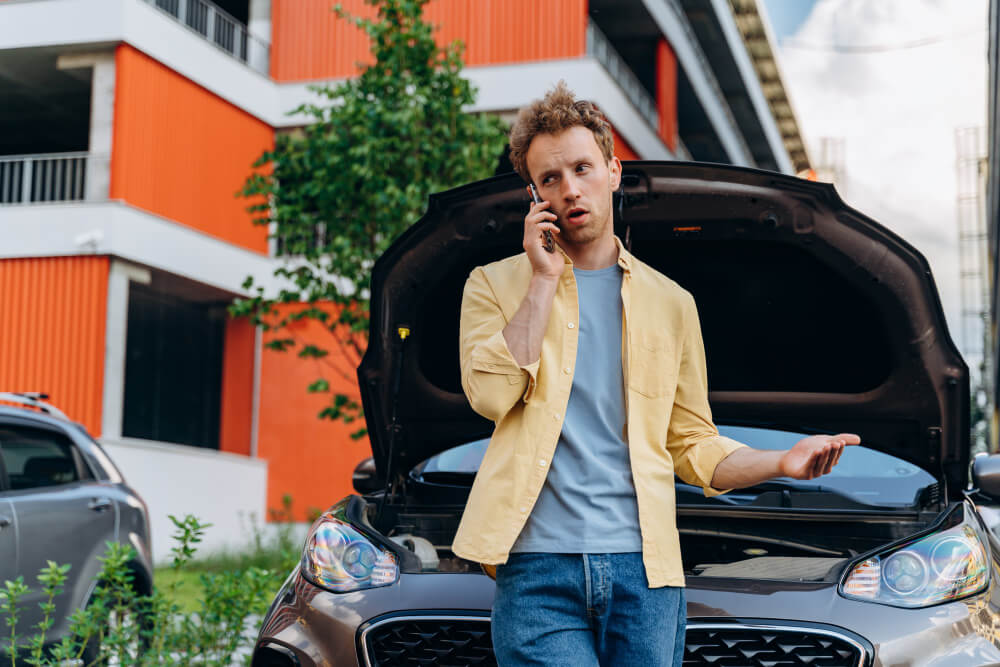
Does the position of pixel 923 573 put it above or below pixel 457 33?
below

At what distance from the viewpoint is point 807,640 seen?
9.83 ft

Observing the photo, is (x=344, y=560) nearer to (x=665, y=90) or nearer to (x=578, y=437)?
(x=578, y=437)

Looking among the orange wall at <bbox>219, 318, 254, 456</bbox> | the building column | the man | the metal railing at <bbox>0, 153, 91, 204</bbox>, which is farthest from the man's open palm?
the orange wall at <bbox>219, 318, 254, 456</bbox>

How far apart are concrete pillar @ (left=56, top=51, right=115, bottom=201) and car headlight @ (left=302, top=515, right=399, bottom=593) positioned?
14924mm

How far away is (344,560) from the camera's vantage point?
135 inches

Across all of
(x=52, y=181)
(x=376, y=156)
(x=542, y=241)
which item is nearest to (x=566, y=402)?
(x=542, y=241)

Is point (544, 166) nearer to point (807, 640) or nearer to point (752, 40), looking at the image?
point (807, 640)

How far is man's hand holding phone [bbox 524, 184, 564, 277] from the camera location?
230 centimetres

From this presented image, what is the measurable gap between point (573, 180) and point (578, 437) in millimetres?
547

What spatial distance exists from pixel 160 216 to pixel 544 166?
16.1 m

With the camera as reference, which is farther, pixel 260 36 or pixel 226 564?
pixel 260 36

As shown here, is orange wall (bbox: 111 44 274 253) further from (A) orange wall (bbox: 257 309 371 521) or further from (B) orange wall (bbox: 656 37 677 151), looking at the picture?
(B) orange wall (bbox: 656 37 677 151)

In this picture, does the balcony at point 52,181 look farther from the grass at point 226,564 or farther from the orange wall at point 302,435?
the grass at point 226,564

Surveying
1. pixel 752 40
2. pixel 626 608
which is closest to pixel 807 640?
pixel 626 608
